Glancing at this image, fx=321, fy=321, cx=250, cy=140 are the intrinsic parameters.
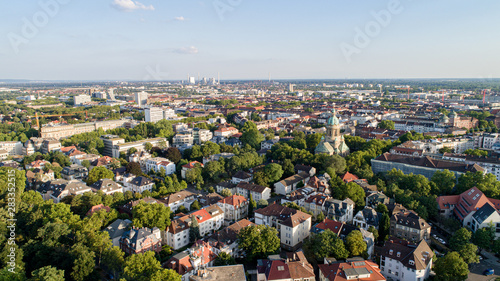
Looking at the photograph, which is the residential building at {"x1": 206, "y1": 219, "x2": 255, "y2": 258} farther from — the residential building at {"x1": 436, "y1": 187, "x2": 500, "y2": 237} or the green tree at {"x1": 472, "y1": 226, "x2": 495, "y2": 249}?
the residential building at {"x1": 436, "y1": 187, "x2": 500, "y2": 237}

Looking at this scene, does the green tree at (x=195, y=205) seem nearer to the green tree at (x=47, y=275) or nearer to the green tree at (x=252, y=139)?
the green tree at (x=47, y=275)

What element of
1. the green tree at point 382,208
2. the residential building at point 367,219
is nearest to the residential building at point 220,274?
the residential building at point 367,219

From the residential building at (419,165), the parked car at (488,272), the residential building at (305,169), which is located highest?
the residential building at (419,165)

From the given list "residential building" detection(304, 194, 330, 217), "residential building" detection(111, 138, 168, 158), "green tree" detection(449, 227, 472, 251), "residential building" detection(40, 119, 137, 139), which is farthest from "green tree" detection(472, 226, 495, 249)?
"residential building" detection(40, 119, 137, 139)

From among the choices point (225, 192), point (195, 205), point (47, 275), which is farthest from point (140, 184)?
point (47, 275)

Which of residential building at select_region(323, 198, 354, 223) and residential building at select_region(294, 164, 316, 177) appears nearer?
residential building at select_region(323, 198, 354, 223)
